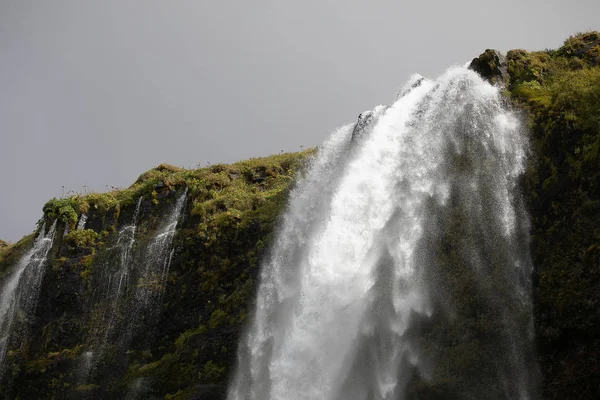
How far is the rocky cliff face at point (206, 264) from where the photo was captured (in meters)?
12.7

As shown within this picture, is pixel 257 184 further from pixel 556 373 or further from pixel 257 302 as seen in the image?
pixel 556 373

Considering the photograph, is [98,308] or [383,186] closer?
[383,186]

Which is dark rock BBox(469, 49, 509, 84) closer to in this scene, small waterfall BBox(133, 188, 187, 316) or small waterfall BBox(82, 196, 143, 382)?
small waterfall BBox(133, 188, 187, 316)

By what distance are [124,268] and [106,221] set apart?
10.00 feet

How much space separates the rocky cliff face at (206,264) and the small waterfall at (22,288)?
14.0 inches

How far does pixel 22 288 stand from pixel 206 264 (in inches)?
318

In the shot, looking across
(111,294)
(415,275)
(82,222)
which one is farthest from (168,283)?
(415,275)

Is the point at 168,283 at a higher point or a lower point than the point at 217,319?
higher

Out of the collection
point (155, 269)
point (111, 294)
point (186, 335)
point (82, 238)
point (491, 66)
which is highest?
point (491, 66)

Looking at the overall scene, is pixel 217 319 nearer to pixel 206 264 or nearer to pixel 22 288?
pixel 206 264

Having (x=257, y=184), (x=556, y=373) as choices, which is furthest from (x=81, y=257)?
(x=556, y=373)

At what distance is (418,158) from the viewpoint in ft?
52.0

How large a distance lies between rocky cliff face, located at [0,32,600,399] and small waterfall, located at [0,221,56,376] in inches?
14.0

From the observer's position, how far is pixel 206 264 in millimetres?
19984
